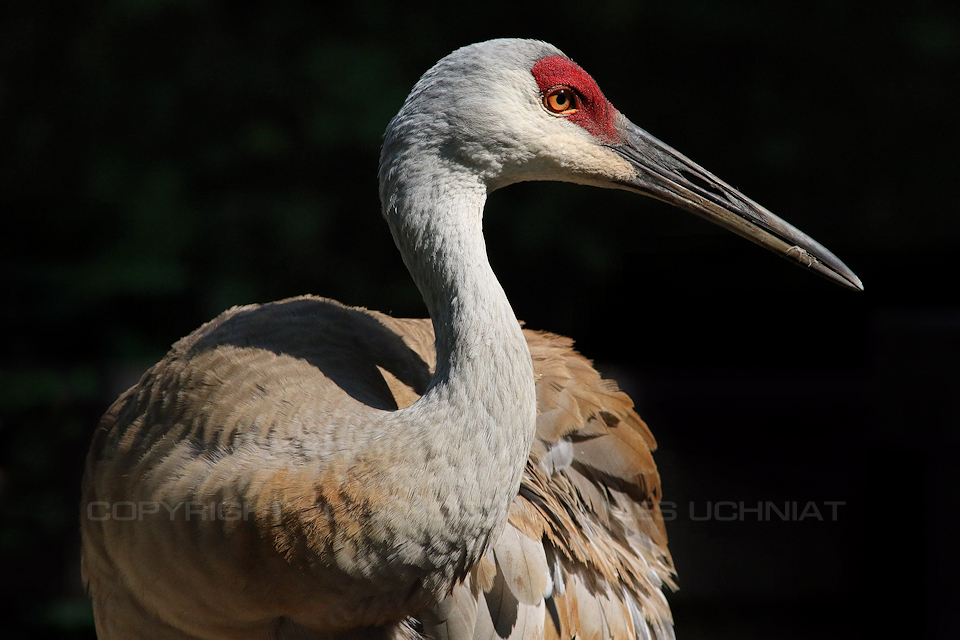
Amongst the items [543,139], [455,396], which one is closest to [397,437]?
[455,396]

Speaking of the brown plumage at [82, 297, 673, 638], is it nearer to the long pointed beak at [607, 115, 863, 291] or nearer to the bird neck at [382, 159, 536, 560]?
the bird neck at [382, 159, 536, 560]

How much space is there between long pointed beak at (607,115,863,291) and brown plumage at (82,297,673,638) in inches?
20.6

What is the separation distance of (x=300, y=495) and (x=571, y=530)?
2.13 feet

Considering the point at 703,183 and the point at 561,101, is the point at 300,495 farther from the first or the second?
the point at 703,183

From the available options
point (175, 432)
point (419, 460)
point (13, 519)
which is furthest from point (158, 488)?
point (13, 519)

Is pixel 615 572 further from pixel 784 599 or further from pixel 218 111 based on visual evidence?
pixel 218 111

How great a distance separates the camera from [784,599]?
3273mm

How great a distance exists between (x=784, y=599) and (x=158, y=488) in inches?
102

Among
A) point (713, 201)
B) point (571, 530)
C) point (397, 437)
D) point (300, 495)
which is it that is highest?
point (713, 201)

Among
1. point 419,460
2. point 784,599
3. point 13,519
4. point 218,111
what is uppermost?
point 218,111

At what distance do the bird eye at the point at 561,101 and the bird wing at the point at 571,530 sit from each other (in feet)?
1.76

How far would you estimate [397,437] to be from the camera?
1.28m

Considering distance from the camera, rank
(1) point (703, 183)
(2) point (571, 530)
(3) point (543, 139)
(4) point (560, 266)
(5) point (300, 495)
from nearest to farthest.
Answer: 1. (5) point (300, 495)
2. (3) point (543, 139)
3. (1) point (703, 183)
4. (2) point (571, 530)
5. (4) point (560, 266)

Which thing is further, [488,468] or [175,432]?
[175,432]
